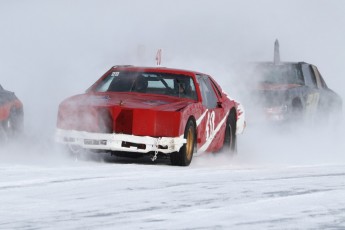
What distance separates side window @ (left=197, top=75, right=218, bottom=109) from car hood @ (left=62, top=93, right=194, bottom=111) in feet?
1.97

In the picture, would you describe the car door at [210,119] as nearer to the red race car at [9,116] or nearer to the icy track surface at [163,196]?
the icy track surface at [163,196]

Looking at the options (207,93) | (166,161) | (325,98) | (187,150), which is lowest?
(166,161)

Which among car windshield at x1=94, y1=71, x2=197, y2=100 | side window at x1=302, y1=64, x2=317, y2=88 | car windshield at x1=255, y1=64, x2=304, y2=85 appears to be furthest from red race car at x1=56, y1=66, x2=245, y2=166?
side window at x1=302, y1=64, x2=317, y2=88

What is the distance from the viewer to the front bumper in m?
13.3

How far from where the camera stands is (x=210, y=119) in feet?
48.8

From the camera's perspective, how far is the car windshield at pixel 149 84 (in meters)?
14.8

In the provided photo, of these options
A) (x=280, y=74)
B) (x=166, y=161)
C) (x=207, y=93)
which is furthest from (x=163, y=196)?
(x=280, y=74)

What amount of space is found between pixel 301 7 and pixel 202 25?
15.7ft

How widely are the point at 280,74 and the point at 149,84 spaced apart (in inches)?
263

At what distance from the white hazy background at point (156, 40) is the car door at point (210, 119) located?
10.9 feet

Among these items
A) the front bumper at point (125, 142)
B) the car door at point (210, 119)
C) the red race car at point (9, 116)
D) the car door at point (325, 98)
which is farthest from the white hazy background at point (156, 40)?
the front bumper at point (125, 142)

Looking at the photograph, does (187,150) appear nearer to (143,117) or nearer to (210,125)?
(143,117)

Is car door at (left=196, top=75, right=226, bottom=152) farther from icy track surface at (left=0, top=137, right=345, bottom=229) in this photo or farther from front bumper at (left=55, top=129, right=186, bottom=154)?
front bumper at (left=55, top=129, right=186, bottom=154)

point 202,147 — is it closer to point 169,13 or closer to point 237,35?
point 237,35
